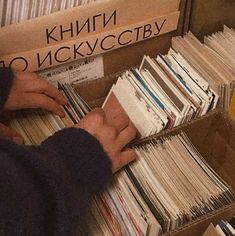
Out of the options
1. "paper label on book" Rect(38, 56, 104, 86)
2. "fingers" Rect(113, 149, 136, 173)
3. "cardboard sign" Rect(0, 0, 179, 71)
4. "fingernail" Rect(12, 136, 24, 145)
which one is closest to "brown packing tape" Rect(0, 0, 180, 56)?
"cardboard sign" Rect(0, 0, 179, 71)

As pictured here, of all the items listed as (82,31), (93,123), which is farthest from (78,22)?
(93,123)

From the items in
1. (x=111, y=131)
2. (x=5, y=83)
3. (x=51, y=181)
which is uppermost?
(x=5, y=83)

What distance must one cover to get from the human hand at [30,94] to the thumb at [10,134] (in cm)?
5

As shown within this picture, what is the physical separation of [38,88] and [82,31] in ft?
0.66

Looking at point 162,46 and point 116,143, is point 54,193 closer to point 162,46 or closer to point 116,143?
point 116,143

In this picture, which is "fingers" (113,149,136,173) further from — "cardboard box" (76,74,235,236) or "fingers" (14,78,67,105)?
"fingers" (14,78,67,105)

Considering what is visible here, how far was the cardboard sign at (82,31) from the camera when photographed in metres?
1.03

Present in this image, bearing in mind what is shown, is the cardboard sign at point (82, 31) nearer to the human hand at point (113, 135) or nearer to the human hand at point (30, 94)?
the human hand at point (30, 94)

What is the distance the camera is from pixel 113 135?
942 millimetres

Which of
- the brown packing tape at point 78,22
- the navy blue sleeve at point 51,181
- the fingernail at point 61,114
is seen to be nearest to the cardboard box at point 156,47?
the brown packing tape at point 78,22

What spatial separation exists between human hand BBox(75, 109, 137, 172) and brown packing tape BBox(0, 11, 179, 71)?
8.8 inches

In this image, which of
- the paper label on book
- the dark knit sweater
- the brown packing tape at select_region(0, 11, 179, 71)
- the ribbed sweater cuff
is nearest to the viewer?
the dark knit sweater

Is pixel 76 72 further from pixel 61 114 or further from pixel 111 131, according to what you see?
pixel 111 131

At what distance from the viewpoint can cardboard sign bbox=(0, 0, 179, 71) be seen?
1.03 meters
